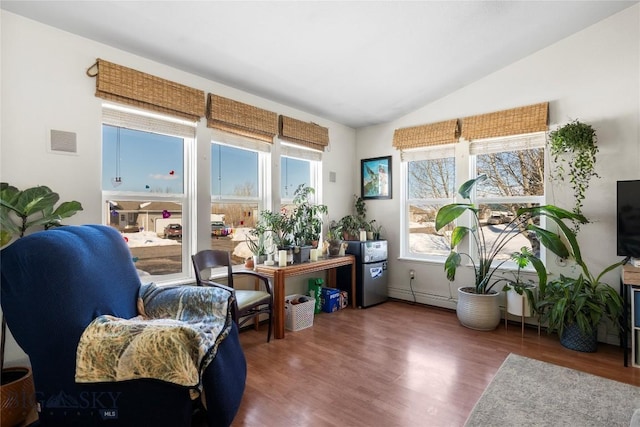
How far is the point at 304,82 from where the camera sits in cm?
328

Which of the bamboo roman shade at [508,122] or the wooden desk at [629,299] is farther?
the bamboo roman shade at [508,122]

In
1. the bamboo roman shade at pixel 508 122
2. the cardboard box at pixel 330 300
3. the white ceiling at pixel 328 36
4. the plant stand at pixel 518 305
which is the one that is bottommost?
the cardboard box at pixel 330 300

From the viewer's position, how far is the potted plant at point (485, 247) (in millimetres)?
2885

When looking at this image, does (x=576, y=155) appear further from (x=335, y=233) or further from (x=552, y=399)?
(x=335, y=233)

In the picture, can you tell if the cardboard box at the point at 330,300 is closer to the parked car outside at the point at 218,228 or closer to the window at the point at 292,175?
the window at the point at 292,175

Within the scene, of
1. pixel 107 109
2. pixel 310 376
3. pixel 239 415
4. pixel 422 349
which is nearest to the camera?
pixel 239 415

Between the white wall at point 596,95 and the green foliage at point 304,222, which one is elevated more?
the white wall at point 596,95

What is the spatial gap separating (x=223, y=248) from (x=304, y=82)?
1.92 metres

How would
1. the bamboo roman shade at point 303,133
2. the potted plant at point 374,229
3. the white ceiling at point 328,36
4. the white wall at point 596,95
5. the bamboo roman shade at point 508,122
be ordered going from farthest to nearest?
the potted plant at point 374,229, the bamboo roman shade at point 303,133, the bamboo roman shade at point 508,122, the white wall at point 596,95, the white ceiling at point 328,36

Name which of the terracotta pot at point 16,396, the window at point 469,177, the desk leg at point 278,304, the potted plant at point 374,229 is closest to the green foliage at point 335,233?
the potted plant at point 374,229

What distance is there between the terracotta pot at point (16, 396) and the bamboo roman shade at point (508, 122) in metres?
4.24

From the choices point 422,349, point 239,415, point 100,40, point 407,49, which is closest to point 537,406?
point 422,349

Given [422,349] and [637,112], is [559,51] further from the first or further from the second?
[422,349]

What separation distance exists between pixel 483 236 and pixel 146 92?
3.64 meters
